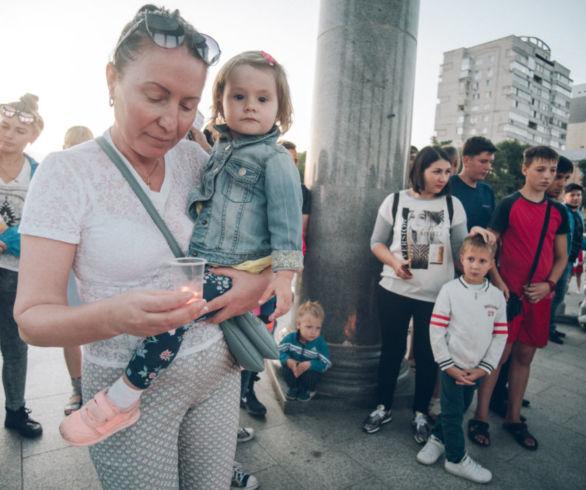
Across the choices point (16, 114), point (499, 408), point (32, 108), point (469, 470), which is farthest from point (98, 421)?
point (499, 408)

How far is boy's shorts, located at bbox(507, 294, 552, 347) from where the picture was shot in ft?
11.2

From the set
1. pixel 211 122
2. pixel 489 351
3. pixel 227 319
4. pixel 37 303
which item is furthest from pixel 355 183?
pixel 37 303

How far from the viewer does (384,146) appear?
3.89 meters

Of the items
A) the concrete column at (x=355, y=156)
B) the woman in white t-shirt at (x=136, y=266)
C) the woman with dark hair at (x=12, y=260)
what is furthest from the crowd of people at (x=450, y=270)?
the woman with dark hair at (x=12, y=260)

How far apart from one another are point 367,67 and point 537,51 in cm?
9777

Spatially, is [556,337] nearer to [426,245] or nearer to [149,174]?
[426,245]

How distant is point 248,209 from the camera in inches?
57.6

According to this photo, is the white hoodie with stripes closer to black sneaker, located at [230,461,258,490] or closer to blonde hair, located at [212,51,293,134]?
black sneaker, located at [230,461,258,490]

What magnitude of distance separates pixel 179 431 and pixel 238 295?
504mm

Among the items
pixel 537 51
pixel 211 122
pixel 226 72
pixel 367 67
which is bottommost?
pixel 211 122

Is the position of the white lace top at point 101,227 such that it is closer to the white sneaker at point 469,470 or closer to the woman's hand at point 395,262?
the woman's hand at point 395,262

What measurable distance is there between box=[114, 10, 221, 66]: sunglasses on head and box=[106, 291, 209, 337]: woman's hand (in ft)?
2.31

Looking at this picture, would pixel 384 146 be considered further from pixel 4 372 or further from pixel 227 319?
pixel 4 372

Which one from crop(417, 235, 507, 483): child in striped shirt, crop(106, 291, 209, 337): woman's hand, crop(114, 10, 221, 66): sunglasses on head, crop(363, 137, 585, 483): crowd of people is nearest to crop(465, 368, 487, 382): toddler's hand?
crop(417, 235, 507, 483): child in striped shirt
